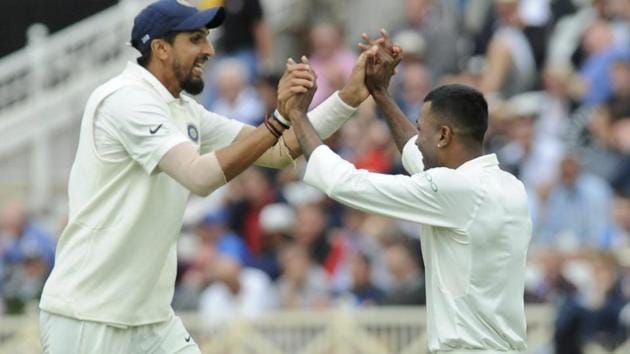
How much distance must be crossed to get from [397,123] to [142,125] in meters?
1.41

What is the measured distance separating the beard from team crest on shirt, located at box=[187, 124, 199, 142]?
0.19m

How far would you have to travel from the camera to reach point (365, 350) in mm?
14375

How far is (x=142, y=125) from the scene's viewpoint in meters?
8.55

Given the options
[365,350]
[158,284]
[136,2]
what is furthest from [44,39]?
[158,284]

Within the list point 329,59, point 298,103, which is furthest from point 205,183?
point 329,59

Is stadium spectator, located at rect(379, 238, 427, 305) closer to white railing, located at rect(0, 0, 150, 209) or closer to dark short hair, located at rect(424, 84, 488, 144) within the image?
white railing, located at rect(0, 0, 150, 209)

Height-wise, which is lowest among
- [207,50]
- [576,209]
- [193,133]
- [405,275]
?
[405,275]

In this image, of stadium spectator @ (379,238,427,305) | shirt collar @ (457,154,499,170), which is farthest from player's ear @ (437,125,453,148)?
stadium spectator @ (379,238,427,305)

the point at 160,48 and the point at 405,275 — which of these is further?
the point at 405,275

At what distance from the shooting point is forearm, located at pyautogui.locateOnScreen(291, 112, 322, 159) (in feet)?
27.2

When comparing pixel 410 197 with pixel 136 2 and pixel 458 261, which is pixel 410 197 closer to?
pixel 458 261

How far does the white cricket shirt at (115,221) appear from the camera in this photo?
8672 millimetres

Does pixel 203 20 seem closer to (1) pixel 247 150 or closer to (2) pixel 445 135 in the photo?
(1) pixel 247 150

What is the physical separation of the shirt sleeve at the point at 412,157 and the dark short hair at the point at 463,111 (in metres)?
0.61
